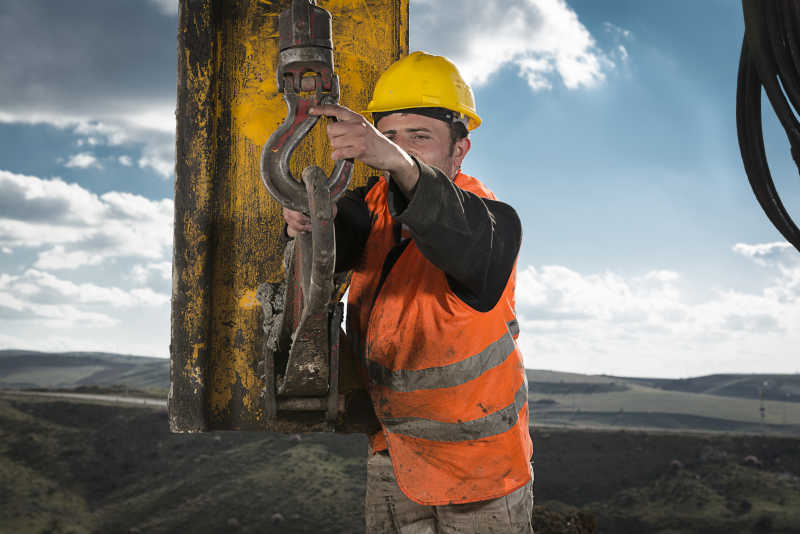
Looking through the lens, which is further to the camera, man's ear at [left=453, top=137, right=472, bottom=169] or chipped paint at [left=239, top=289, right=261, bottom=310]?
chipped paint at [left=239, top=289, right=261, bottom=310]

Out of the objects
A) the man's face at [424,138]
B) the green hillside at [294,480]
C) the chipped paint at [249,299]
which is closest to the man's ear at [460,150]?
the man's face at [424,138]

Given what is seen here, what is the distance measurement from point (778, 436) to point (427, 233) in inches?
440

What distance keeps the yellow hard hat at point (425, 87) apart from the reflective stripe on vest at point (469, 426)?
0.89m

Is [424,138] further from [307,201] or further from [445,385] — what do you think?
[445,385]

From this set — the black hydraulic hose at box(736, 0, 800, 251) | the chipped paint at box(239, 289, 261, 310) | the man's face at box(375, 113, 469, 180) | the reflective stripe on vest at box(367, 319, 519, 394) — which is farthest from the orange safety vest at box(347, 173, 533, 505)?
the black hydraulic hose at box(736, 0, 800, 251)

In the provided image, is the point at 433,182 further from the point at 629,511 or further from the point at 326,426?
the point at 629,511

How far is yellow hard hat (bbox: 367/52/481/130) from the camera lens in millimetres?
1959

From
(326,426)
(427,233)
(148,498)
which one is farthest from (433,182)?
(148,498)

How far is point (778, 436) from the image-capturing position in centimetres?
1031

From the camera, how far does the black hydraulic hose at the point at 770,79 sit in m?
2.16

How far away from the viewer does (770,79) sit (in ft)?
7.24

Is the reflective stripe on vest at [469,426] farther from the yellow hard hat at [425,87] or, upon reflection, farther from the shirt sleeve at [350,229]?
the yellow hard hat at [425,87]

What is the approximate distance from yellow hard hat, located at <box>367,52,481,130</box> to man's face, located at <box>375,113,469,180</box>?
2.4 inches

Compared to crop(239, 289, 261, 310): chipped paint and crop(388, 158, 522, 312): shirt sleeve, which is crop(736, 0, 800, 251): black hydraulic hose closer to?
crop(388, 158, 522, 312): shirt sleeve
